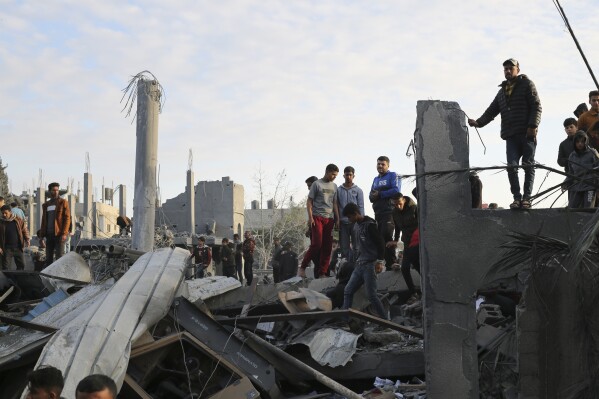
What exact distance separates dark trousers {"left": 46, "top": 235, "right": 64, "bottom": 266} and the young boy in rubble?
29.8ft

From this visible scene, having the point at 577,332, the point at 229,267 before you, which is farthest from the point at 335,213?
the point at 229,267

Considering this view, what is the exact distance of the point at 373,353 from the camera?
9.12m

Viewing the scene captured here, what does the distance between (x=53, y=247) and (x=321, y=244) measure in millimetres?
5006

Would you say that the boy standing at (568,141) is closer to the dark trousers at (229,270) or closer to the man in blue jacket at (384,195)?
the man in blue jacket at (384,195)

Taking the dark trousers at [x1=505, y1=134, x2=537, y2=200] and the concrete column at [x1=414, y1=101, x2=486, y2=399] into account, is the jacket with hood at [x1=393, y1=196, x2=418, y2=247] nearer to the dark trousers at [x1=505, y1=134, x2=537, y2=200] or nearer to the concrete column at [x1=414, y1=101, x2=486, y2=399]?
the dark trousers at [x1=505, y1=134, x2=537, y2=200]

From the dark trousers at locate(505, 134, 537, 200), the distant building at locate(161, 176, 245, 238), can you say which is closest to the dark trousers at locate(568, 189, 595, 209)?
the dark trousers at locate(505, 134, 537, 200)

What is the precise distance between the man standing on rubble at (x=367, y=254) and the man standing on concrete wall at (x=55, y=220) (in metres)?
5.61

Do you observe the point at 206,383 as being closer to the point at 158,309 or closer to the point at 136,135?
the point at 158,309

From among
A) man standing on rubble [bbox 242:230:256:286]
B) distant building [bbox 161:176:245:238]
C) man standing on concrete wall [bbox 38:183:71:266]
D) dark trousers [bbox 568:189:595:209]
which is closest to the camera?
dark trousers [bbox 568:189:595:209]

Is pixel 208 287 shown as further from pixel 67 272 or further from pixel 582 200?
pixel 582 200

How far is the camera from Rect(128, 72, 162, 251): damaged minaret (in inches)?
511

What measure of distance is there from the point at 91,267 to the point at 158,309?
13.1 feet

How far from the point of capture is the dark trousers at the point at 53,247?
530 inches

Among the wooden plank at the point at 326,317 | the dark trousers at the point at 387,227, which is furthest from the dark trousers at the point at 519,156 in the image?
the dark trousers at the point at 387,227
